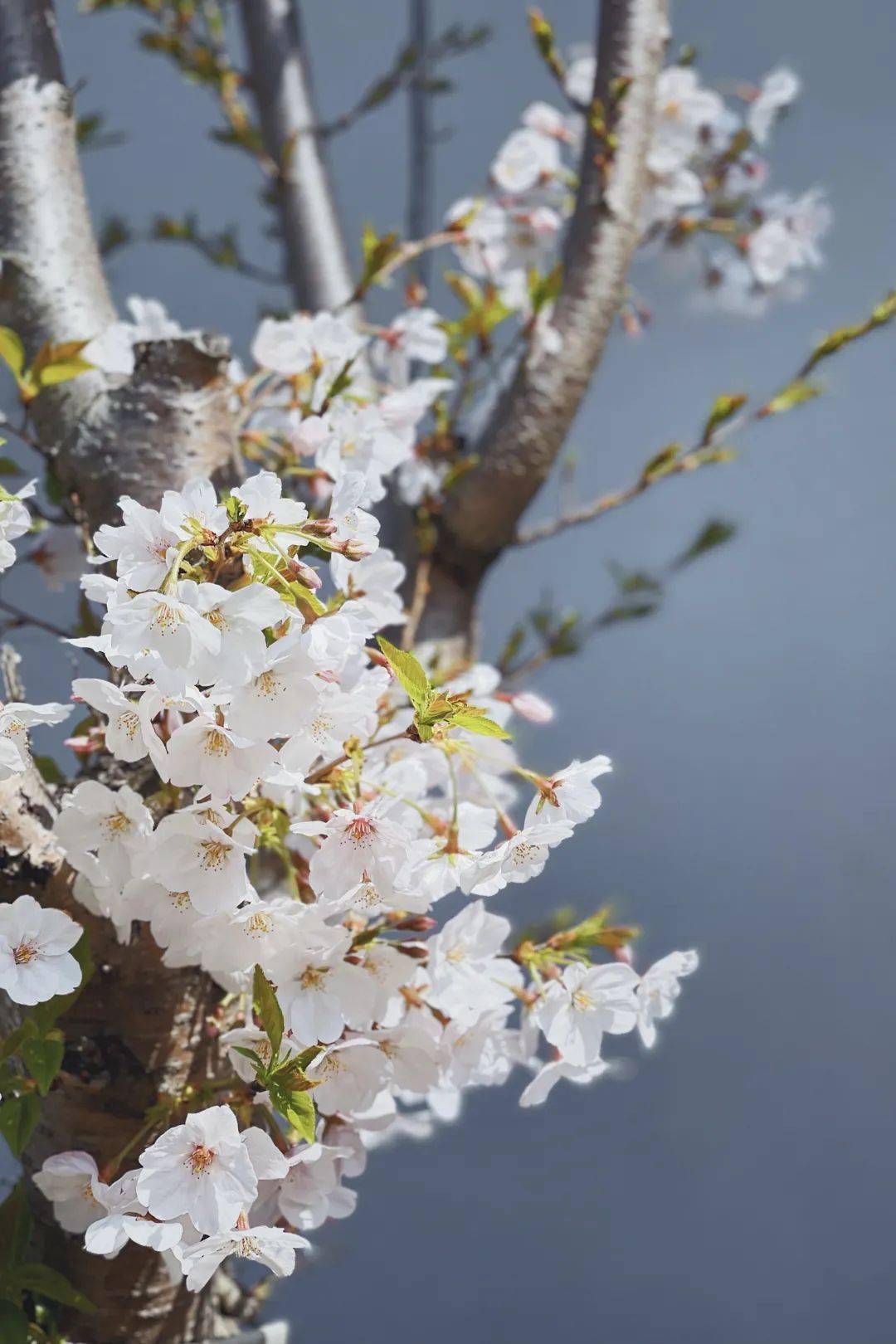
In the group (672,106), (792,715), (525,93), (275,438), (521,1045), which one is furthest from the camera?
(525,93)

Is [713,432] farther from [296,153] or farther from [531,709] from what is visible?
[296,153]

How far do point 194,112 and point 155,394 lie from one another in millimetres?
1565

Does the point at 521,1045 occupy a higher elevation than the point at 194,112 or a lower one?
lower

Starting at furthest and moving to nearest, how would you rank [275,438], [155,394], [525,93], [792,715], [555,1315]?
[525,93]
[792,715]
[555,1315]
[275,438]
[155,394]

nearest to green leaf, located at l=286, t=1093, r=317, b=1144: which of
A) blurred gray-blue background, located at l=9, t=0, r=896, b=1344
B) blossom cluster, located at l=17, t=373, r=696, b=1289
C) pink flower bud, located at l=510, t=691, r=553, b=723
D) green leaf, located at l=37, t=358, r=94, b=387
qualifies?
blossom cluster, located at l=17, t=373, r=696, b=1289

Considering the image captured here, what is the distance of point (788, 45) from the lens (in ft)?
6.53

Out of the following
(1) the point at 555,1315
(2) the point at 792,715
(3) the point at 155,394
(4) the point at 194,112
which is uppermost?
(4) the point at 194,112

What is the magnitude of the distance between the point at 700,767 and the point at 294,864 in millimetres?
1408

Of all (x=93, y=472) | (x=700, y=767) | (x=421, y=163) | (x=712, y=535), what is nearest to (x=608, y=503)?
(x=712, y=535)

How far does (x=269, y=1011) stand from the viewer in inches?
17.2

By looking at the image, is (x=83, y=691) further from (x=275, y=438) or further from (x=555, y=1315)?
(x=555, y=1315)

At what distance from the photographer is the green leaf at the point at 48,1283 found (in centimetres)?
51

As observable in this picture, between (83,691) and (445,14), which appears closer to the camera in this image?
(83,691)

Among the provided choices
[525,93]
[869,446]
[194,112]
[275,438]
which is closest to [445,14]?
[525,93]
